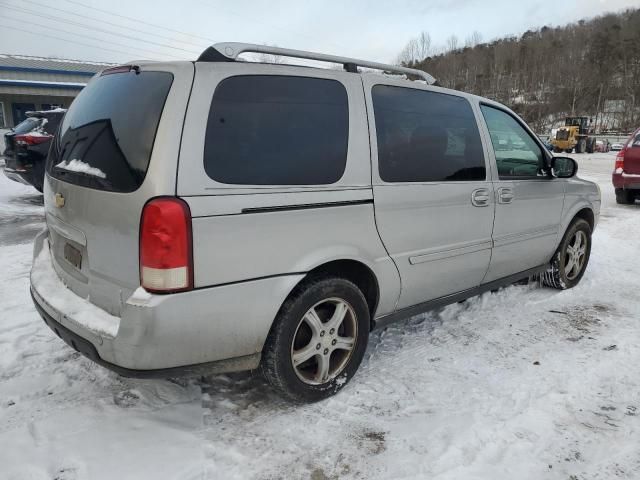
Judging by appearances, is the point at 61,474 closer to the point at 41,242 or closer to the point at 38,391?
the point at 38,391

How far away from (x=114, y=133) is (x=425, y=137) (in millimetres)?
1905

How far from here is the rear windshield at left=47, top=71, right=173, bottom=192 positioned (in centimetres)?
214

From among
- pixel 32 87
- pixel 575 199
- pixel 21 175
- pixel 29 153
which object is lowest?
pixel 21 175

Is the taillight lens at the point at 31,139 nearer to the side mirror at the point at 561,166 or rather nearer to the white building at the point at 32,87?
the side mirror at the point at 561,166

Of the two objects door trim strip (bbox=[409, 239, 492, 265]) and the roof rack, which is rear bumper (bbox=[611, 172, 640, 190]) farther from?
the roof rack

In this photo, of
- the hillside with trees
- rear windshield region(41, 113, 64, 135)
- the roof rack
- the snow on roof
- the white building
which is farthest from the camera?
the hillside with trees

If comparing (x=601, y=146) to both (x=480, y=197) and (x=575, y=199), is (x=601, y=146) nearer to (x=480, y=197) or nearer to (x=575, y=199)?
(x=575, y=199)

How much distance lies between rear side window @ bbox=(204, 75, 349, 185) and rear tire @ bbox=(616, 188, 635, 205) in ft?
33.5

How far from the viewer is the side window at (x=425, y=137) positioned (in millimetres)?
2869

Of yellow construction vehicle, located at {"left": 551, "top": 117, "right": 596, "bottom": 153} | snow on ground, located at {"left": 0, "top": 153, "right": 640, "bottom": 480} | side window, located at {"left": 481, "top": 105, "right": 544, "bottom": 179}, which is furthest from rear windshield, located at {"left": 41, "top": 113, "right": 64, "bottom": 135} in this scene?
yellow construction vehicle, located at {"left": 551, "top": 117, "right": 596, "bottom": 153}

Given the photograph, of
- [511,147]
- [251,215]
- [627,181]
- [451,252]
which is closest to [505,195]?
[511,147]

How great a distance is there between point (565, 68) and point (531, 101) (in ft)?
38.1

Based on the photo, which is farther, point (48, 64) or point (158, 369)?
point (48, 64)

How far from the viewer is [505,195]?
368 centimetres
